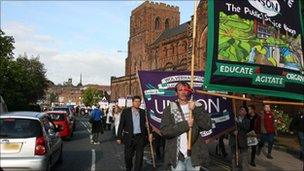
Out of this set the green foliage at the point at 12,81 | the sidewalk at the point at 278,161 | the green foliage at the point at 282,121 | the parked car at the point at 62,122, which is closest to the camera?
the sidewalk at the point at 278,161

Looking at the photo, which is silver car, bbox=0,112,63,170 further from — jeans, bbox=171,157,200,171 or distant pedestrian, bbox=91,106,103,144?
distant pedestrian, bbox=91,106,103,144

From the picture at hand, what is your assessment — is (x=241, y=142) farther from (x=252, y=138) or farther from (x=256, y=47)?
(x=256, y=47)

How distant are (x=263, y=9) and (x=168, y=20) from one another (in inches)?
4390

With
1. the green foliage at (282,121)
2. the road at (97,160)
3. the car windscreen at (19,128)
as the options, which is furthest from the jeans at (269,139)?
the car windscreen at (19,128)

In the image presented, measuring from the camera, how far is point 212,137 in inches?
532

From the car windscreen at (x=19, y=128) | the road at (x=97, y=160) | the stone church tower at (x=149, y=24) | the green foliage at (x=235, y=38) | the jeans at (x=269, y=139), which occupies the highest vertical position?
the stone church tower at (x=149, y=24)

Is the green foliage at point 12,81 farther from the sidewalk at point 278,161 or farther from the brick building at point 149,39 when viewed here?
the brick building at point 149,39

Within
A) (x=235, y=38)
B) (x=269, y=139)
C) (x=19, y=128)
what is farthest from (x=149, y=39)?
(x=235, y=38)

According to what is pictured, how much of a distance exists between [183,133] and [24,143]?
5081 mm

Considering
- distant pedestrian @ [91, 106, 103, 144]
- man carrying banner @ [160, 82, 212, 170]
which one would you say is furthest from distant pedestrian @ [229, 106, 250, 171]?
distant pedestrian @ [91, 106, 103, 144]

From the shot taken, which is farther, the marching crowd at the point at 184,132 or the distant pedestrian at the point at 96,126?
the distant pedestrian at the point at 96,126

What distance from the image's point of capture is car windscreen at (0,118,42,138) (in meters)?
11.4

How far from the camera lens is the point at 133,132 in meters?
12.4

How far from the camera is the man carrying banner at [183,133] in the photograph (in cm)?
710
